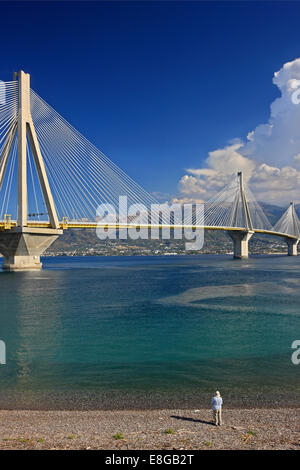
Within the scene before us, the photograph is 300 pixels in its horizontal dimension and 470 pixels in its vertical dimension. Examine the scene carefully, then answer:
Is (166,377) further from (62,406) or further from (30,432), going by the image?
(30,432)

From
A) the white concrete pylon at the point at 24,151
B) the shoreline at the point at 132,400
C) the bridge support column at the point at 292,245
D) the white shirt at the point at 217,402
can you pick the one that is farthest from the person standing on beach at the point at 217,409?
the bridge support column at the point at 292,245

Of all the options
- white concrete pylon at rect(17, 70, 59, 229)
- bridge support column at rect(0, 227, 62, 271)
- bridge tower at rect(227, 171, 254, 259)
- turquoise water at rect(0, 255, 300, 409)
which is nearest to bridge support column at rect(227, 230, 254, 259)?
bridge tower at rect(227, 171, 254, 259)

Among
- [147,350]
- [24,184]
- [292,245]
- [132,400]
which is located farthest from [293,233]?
[132,400]

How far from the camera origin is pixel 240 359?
1528cm

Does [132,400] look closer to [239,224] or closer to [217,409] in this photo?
[217,409]

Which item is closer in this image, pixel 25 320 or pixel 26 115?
pixel 25 320

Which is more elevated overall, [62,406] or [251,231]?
[251,231]

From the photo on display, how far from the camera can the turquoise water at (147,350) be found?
1172 centimetres

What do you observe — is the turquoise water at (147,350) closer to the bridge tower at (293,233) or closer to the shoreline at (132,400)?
the shoreline at (132,400)

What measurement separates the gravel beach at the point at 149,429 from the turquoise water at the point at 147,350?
101 cm

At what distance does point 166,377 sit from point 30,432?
18.8 ft
